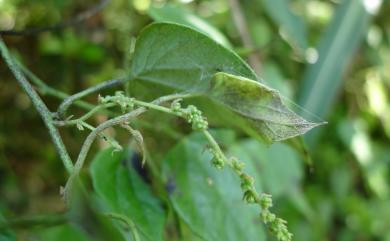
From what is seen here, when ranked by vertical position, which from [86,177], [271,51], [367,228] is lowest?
[367,228]

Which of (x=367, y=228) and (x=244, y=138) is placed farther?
(x=367, y=228)

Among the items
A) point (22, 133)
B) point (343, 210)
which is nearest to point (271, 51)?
point (343, 210)

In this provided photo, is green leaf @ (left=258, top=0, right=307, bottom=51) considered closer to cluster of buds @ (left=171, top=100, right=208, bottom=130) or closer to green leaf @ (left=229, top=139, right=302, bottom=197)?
green leaf @ (left=229, top=139, right=302, bottom=197)

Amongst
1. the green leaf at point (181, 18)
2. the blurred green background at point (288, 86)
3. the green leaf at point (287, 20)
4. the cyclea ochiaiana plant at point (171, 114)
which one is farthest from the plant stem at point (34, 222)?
the green leaf at point (287, 20)

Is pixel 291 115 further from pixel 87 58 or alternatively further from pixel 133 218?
pixel 87 58

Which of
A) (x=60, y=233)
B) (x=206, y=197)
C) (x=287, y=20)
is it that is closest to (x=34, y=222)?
(x=60, y=233)

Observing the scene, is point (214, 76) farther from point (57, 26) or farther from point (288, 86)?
point (288, 86)

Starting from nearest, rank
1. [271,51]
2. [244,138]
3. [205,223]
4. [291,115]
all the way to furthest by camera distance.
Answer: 1. [291,115]
2. [205,223]
3. [244,138]
4. [271,51]
